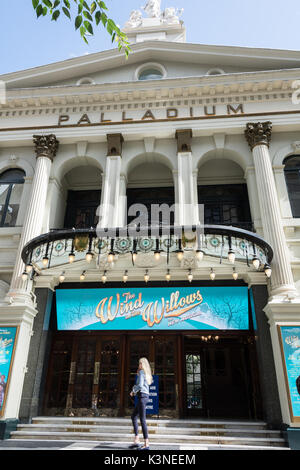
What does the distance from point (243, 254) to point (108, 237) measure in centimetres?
390

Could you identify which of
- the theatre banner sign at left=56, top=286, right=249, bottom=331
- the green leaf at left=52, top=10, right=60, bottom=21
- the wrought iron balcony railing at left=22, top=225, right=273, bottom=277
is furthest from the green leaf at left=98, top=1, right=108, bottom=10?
the theatre banner sign at left=56, top=286, right=249, bottom=331

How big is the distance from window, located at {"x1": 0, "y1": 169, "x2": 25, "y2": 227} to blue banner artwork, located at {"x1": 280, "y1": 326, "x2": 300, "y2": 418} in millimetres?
10134

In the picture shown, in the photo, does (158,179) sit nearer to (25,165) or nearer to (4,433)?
(25,165)

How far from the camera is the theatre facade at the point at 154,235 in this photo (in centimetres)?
945

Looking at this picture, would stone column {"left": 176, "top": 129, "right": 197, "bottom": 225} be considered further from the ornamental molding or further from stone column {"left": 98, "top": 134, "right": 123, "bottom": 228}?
stone column {"left": 98, "top": 134, "right": 123, "bottom": 228}

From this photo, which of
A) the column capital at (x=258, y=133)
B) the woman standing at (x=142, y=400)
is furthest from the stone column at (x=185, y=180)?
the woman standing at (x=142, y=400)

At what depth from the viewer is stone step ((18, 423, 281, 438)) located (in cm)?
845

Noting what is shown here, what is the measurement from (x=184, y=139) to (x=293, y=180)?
439 centimetres

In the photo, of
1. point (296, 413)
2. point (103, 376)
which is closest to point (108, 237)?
point (103, 376)

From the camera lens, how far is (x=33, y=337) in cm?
1027

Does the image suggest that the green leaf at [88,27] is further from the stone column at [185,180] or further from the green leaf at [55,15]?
the stone column at [185,180]

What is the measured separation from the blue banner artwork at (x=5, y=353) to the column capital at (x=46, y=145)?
6.74 meters

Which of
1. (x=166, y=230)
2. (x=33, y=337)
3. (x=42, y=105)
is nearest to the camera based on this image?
(x=166, y=230)

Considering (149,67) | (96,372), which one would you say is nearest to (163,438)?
(96,372)
